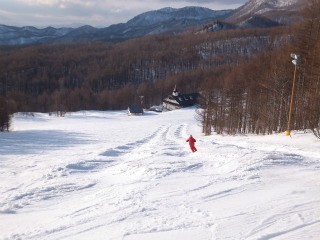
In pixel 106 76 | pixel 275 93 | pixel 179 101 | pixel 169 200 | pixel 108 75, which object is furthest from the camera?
pixel 108 75

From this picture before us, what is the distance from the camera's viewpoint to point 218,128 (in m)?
47.5

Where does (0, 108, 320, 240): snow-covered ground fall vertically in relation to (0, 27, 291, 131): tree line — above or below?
below

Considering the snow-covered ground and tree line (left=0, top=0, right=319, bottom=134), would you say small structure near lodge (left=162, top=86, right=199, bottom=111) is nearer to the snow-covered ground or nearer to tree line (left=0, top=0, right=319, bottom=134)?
tree line (left=0, top=0, right=319, bottom=134)

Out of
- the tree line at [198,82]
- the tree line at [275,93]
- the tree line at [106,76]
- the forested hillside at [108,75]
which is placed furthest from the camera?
the forested hillside at [108,75]

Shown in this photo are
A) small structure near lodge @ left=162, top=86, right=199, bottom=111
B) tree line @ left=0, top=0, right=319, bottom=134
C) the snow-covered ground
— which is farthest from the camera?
small structure near lodge @ left=162, top=86, right=199, bottom=111

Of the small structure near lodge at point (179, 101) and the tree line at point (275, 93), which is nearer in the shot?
Answer: the tree line at point (275, 93)

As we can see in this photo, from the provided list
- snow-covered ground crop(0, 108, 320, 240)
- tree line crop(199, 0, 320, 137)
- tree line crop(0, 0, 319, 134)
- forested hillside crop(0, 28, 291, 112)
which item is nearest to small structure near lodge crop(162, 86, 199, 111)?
tree line crop(0, 0, 319, 134)

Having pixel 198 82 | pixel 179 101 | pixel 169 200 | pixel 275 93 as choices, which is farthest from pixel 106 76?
pixel 169 200

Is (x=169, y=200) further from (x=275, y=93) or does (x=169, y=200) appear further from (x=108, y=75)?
(x=108, y=75)

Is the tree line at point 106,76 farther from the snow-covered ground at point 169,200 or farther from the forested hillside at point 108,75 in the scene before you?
the snow-covered ground at point 169,200

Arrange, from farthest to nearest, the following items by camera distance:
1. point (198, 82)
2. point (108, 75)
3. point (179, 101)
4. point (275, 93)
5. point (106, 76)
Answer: point (108, 75), point (106, 76), point (198, 82), point (179, 101), point (275, 93)

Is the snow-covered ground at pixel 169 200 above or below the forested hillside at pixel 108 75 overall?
below

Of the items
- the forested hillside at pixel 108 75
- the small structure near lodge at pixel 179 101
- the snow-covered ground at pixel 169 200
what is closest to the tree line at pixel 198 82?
the forested hillside at pixel 108 75

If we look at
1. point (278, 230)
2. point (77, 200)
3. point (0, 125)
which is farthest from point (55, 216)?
point (0, 125)
